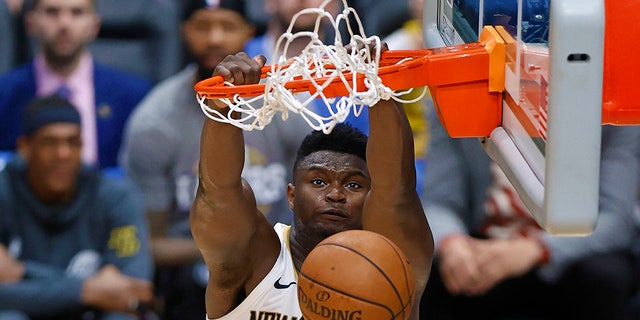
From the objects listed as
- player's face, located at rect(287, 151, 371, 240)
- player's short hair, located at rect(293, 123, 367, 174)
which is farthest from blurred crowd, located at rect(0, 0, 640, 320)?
player's face, located at rect(287, 151, 371, 240)

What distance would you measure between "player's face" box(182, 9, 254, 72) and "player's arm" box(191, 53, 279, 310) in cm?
249

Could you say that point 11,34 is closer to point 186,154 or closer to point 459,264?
point 186,154

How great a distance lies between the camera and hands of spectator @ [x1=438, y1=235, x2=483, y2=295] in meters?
5.95

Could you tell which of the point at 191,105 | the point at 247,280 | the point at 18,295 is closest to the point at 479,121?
the point at 247,280

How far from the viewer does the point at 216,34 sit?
259 inches

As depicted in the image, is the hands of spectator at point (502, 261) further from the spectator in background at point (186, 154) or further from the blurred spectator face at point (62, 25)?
the blurred spectator face at point (62, 25)

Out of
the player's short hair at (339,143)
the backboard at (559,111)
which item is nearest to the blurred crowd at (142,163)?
the player's short hair at (339,143)

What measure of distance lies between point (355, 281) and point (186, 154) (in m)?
3.18

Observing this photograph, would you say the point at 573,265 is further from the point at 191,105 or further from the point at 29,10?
the point at 29,10

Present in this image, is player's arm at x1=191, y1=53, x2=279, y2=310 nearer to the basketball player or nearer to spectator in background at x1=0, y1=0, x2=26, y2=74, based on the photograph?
the basketball player

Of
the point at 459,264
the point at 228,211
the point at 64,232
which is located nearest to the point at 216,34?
the point at 64,232

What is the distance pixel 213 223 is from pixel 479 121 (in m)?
1.06

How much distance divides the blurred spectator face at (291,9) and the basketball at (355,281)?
9.88 feet

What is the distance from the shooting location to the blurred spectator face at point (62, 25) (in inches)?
259
